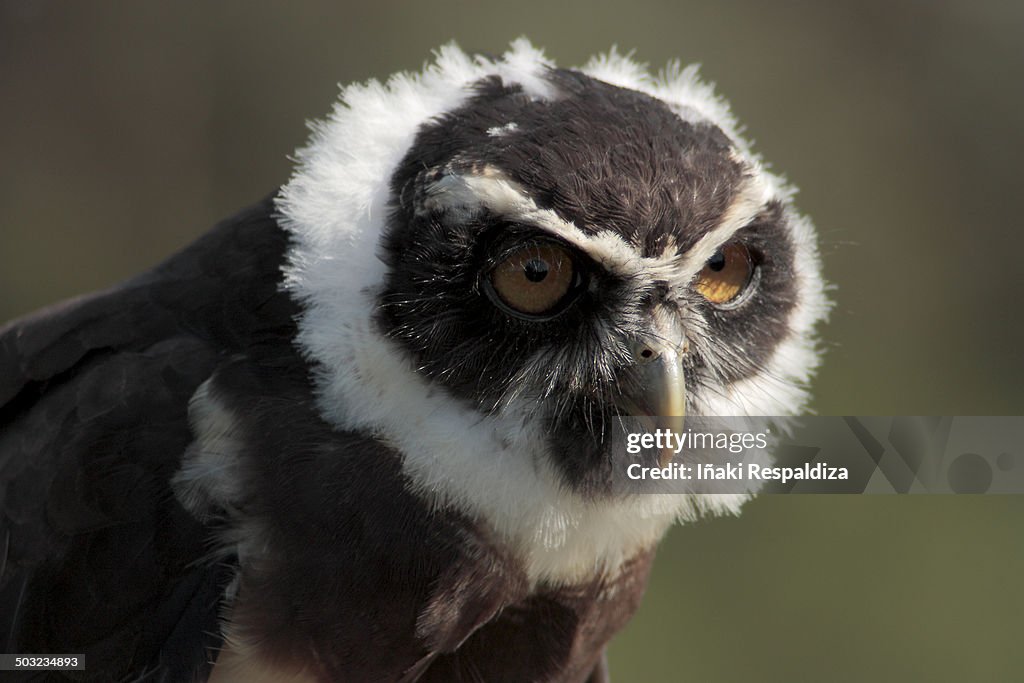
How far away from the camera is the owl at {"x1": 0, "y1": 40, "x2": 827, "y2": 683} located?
2.65 m

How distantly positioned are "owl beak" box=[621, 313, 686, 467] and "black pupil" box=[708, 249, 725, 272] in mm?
246

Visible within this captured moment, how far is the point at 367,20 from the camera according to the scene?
28.8 ft

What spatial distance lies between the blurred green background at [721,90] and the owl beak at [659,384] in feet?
18.3

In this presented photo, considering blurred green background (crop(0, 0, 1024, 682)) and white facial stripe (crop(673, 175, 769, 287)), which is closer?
white facial stripe (crop(673, 175, 769, 287))

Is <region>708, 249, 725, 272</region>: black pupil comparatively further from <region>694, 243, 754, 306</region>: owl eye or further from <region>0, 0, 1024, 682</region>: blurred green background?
<region>0, 0, 1024, 682</region>: blurred green background

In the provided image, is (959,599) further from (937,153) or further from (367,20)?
(367,20)

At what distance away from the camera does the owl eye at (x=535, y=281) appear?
259 cm

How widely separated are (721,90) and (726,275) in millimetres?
6174

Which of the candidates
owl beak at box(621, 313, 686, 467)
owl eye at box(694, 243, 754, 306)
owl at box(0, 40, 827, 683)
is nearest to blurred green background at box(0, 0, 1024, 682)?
owl eye at box(694, 243, 754, 306)

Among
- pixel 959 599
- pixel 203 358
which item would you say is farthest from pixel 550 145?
pixel 959 599

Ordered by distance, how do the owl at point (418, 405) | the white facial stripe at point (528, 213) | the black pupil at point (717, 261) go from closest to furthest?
the white facial stripe at point (528, 213) < the owl at point (418, 405) < the black pupil at point (717, 261)

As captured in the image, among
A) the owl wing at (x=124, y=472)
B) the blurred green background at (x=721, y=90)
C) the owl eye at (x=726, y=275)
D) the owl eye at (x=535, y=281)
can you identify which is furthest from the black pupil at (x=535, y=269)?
the blurred green background at (x=721, y=90)

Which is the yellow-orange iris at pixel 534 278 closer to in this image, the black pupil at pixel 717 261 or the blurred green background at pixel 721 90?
the black pupil at pixel 717 261

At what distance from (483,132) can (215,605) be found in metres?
1.38
